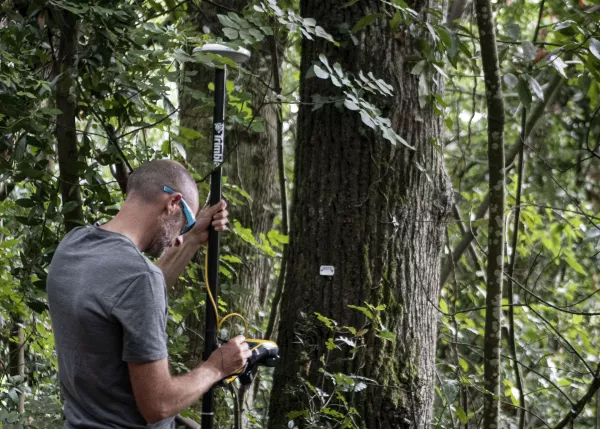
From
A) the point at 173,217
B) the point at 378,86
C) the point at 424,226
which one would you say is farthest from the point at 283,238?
the point at 173,217

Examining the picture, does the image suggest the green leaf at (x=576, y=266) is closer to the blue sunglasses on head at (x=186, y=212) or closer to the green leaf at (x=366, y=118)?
the green leaf at (x=366, y=118)

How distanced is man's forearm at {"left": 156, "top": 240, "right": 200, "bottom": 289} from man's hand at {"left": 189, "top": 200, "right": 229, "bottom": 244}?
0.04 meters

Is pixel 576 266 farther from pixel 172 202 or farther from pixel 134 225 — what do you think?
pixel 134 225

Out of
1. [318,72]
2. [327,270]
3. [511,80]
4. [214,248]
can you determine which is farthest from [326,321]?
[511,80]

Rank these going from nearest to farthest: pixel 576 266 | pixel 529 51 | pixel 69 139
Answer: pixel 529 51
pixel 69 139
pixel 576 266

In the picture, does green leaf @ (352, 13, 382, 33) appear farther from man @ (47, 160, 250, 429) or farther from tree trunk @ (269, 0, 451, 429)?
man @ (47, 160, 250, 429)

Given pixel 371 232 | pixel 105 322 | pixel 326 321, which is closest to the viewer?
pixel 105 322

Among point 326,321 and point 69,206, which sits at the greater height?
point 69,206

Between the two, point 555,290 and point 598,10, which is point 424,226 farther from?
point 555,290

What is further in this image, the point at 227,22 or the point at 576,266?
the point at 576,266

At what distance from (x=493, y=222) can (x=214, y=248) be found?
1.27 meters

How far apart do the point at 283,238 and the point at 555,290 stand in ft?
10.5

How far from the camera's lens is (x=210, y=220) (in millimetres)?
3365

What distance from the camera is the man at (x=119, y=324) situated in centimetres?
244
